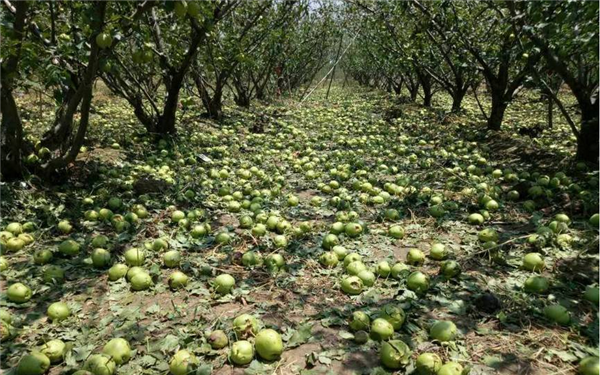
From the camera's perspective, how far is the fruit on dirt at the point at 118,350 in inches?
110

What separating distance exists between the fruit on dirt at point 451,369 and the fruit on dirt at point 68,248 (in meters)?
3.88

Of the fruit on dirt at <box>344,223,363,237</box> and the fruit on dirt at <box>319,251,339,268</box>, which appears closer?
the fruit on dirt at <box>319,251,339,268</box>

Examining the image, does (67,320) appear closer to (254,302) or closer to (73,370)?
(73,370)

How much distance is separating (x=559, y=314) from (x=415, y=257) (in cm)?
141

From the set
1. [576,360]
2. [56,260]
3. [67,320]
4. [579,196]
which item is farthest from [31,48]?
[579,196]

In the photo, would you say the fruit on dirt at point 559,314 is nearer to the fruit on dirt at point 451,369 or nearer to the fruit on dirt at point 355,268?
the fruit on dirt at point 451,369

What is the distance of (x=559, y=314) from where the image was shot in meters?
3.16

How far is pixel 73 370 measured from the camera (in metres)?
2.78

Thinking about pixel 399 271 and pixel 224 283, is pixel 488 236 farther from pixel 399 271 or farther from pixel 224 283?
pixel 224 283

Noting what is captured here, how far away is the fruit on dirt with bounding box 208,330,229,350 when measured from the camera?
3.00 meters

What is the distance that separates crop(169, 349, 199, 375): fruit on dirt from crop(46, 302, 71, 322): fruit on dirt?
1219 millimetres

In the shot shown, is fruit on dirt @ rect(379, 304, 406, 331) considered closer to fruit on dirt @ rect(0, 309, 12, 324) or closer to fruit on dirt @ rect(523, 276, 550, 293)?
fruit on dirt @ rect(523, 276, 550, 293)

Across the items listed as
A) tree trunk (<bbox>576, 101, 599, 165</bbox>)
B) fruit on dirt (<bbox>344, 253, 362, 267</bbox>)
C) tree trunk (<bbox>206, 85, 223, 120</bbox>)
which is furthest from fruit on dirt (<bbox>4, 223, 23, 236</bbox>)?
tree trunk (<bbox>206, 85, 223, 120</bbox>)

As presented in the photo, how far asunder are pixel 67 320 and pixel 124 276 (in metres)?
0.74
